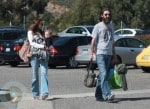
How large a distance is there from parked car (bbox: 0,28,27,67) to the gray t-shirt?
12.8 m

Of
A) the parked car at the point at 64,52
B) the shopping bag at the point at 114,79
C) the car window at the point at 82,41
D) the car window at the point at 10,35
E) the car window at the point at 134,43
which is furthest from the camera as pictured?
the car window at the point at 10,35

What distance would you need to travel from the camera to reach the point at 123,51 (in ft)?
77.8

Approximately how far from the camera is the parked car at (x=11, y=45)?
81.3 ft

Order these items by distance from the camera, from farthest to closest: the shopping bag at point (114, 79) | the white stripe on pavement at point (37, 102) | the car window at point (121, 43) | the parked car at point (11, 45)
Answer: the parked car at point (11, 45)
the car window at point (121, 43)
the shopping bag at point (114, 79)
the white stripe on pavement at point (37, 102)

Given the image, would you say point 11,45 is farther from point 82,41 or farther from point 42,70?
point 42,70

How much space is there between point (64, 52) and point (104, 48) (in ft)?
39.4

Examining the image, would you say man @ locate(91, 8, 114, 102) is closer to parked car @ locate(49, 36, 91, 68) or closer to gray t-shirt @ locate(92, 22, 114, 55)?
gray t-shirt @ locate(92, 22, 114, 55)

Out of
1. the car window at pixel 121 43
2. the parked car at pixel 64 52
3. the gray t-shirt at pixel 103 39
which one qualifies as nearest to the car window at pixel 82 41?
the parked car at pixel 64 52

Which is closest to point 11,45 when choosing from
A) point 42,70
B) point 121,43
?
point 121,43

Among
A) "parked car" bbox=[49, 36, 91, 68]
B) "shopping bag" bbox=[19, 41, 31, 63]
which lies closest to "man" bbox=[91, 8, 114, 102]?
"shopping bag" bbox=[19, 41, 31, 63]

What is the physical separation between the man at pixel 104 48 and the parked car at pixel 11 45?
12.8 meters

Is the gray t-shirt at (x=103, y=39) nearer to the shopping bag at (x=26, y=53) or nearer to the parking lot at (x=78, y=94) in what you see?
the parking lot at (x=78, y=94)

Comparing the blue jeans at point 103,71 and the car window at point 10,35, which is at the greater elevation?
the blue jeans at point 103,71

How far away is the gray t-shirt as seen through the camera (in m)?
12.0
